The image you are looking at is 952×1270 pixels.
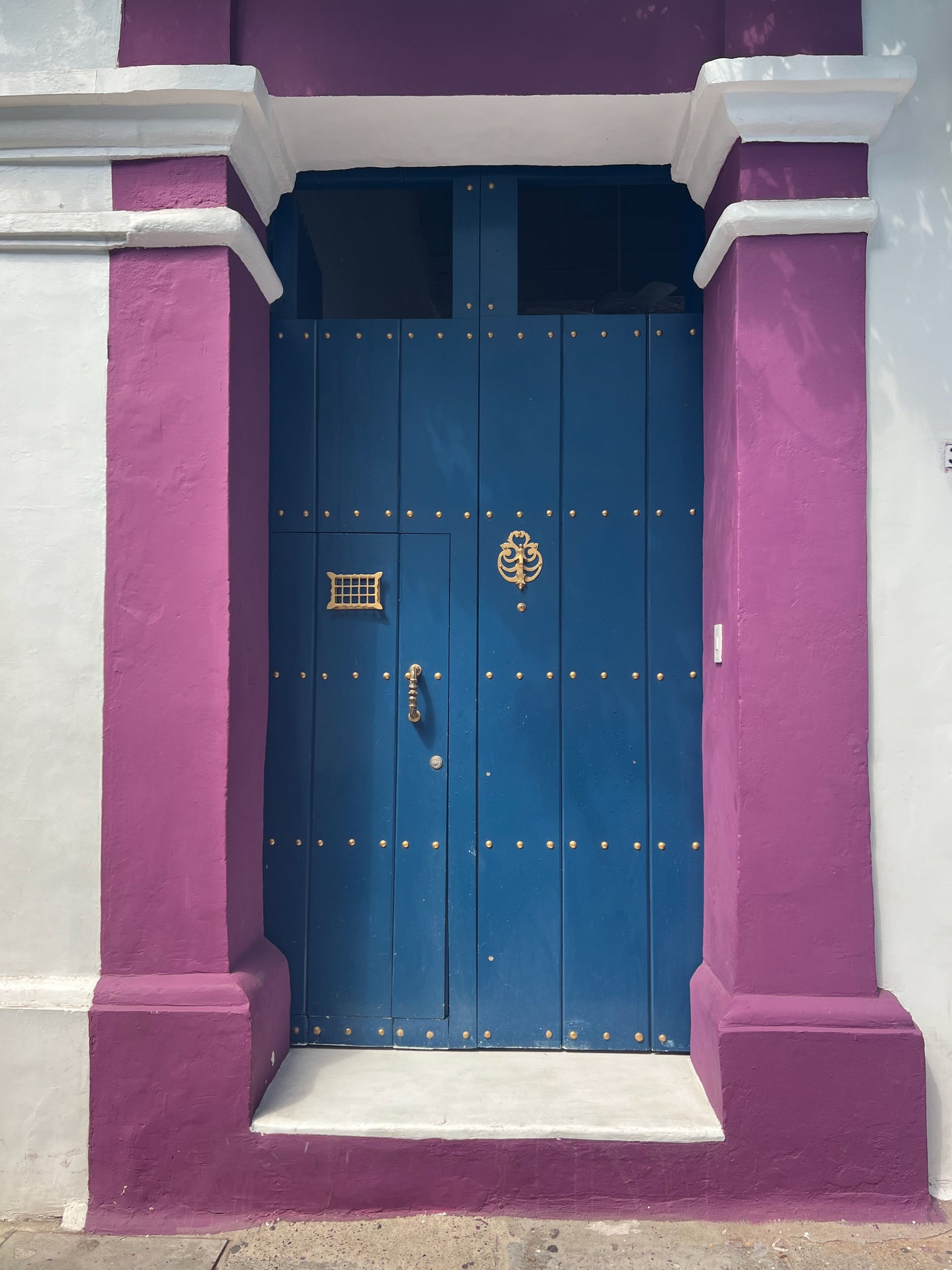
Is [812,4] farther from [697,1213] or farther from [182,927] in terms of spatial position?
[697,1213]

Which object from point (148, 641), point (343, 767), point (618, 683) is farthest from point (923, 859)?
point (148, 641)

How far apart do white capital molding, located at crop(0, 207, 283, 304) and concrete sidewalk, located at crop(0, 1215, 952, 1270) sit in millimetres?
2731

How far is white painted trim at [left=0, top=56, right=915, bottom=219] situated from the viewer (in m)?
2.44

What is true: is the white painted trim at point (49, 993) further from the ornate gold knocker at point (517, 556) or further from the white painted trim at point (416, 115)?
the white painted trim at point (416, 115)

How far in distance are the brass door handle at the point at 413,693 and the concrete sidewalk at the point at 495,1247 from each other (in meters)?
1.38

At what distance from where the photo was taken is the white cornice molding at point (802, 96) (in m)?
2.41

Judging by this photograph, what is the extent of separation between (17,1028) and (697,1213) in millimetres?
1922

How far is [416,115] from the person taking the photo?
8.81ft

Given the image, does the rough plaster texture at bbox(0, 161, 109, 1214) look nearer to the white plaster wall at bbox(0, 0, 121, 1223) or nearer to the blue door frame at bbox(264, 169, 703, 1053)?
the white plaster wall at bbox(0, 0, 121, 1223)

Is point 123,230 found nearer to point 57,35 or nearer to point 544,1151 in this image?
A: point 57,35

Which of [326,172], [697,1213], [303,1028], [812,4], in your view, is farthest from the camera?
[326,172]

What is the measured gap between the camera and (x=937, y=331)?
8.22ft

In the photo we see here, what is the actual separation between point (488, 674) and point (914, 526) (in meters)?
1.34

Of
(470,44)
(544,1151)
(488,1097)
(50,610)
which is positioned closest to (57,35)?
(470,44)
